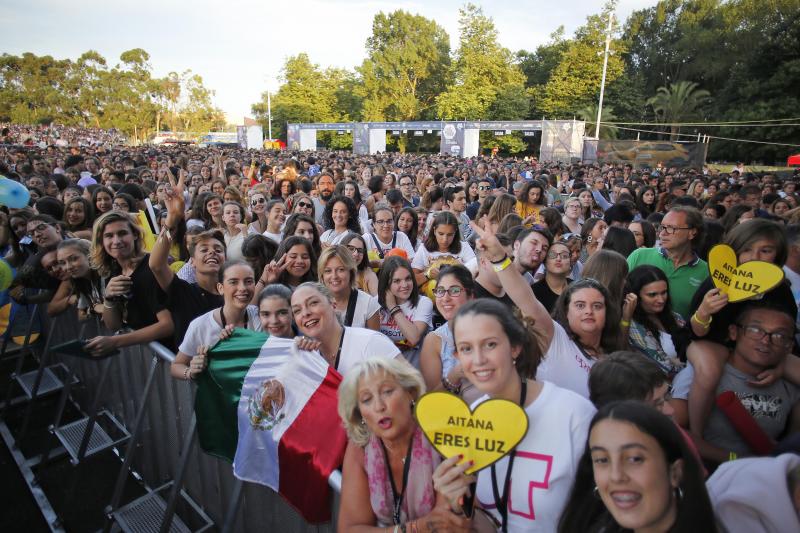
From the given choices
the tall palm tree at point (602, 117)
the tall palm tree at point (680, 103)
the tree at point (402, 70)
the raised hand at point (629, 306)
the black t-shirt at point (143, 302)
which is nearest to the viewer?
the raised hand at point (629, 306)

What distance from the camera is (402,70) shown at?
5150 centimetres

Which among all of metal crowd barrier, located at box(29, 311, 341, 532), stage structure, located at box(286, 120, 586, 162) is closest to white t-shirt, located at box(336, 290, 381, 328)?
metal crowd barrier, located at box(29, 311, 341, 532)

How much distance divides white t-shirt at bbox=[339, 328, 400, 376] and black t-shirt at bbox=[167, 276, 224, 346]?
1.45m

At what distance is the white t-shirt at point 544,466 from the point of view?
1.46m

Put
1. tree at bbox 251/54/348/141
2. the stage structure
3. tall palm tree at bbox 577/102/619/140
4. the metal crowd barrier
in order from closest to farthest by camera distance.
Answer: the metal crowd barrier < the stage structure < tall palm tree at bbox 577/102/619/140 < tree at bbox 251/54/348/141

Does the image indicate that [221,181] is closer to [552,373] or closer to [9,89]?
[552,373]

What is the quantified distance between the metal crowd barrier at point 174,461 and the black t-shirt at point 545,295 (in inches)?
88.0

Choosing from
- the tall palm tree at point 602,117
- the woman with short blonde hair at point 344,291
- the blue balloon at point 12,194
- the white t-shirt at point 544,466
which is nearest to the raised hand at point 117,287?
the woman with short blonde hair at point 344,291

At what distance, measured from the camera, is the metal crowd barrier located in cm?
234

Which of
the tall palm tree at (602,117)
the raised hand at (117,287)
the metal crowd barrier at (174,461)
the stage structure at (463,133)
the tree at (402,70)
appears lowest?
the metal crowd barrier at (174,461)

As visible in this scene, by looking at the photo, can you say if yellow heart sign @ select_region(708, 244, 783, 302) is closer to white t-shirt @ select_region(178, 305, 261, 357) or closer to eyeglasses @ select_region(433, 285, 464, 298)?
eyeglasses @ select_region(433, 285, 464, 298)

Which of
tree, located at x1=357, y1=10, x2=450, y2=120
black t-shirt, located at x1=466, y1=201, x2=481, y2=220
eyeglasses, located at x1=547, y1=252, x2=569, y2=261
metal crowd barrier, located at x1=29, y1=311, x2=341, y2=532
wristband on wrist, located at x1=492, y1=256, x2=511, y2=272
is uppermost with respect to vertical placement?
tree, located at x1=357, y1=10, x2=450, y2=120

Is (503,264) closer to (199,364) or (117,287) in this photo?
(199,364)

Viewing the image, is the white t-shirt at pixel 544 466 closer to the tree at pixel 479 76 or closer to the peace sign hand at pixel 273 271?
the peace sign hand at pixel 273 271
